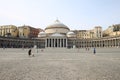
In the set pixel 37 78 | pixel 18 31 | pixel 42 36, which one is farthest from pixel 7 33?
pixel 37 78

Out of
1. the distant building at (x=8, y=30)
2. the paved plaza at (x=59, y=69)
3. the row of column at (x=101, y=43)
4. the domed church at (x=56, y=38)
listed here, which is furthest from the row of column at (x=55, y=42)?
the paved plaza at (x=59, y=69)

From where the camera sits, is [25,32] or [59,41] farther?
Answer: [25,32]

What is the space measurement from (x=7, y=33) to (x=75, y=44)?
46518 millimetres

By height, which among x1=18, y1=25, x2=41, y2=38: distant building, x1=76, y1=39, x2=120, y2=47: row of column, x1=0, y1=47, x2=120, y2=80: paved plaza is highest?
x1=18, y1=25, x2=41, y2=38: distant building

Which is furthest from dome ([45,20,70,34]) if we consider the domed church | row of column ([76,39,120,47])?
row of column ([76,39,120,47])

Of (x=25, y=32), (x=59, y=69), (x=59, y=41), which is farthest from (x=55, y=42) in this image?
(x=59, y=69)

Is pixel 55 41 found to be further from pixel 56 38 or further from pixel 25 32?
pixel 25 32

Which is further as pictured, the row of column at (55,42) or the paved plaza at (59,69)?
the row of column at (55,42)

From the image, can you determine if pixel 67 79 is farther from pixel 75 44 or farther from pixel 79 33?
pixel 79 33

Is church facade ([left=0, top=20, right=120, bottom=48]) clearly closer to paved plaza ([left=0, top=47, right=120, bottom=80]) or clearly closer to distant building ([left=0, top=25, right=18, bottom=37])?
distant building ([left=0, top=25, right=18, bottom=37])

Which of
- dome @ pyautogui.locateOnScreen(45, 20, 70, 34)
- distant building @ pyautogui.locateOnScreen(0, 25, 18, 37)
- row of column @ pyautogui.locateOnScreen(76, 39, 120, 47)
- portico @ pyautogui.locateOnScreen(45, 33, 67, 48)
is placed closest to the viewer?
row of column @ pyautogui.locateOnScreen(76, 39, 120, 47)

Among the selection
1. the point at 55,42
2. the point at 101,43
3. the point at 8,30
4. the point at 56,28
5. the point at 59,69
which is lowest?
the point at 59,69

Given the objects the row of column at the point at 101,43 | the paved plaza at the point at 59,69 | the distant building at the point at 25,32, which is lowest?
the paved plaza at the point at 59,69

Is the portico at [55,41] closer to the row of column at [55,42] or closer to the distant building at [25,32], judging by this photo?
the row of column at [55,42]
